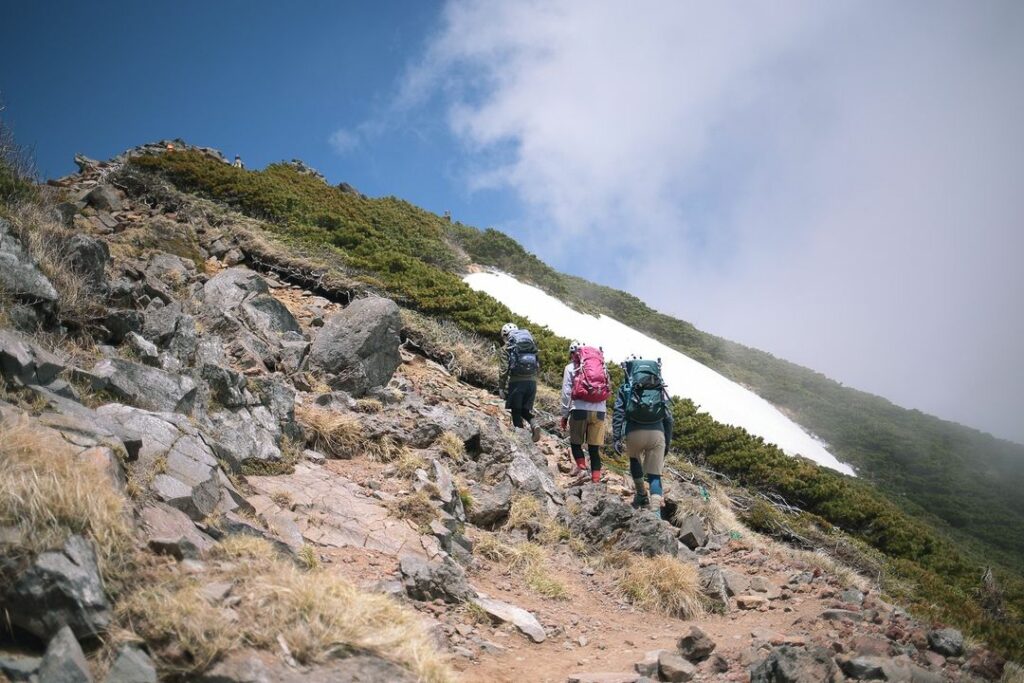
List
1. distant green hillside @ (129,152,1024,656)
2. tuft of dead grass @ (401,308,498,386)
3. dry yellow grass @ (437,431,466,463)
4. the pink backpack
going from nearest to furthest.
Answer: dry yellow grass @ (437,431,466,463)
the pink backpack
distant green hillside @ (129,152,1024,656)
tuft of dead grass @ (401,308,498,386)

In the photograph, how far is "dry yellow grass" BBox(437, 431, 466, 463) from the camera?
7453mm

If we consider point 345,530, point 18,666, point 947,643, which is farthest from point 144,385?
point 947,643

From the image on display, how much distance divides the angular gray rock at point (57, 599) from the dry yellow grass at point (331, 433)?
13.3 ft

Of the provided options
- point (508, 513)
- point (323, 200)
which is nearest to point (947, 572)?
point (508, 513)

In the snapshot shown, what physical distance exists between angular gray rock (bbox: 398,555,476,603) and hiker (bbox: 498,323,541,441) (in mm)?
4484

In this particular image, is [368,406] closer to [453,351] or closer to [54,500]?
[453,351]

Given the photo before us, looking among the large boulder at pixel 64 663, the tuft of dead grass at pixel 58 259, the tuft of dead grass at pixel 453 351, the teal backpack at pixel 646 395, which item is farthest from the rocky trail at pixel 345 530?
the tuft of dead grass at pixel 453 351

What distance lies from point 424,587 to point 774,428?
20792 mm

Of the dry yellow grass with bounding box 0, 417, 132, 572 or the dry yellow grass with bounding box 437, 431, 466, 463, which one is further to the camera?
the dry yellow grass with bounding box 437, 431, 466, 463

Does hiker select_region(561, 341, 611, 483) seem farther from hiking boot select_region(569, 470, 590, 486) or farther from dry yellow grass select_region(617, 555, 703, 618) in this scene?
dry yellow grass select_region(617, 555, 703, 618)

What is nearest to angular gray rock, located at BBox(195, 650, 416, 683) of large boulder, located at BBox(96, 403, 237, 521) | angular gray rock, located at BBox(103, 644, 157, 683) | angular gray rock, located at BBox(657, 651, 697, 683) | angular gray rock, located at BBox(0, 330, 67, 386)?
angular gray rock, located at BBox(103, 644, 157, 683)

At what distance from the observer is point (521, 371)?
9.20 metres

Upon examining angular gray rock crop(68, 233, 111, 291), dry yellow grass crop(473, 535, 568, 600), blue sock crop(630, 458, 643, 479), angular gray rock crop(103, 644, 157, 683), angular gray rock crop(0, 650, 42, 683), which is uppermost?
angular gray rock crop(68, 233, 111, 291)

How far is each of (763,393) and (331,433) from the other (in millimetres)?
24785
